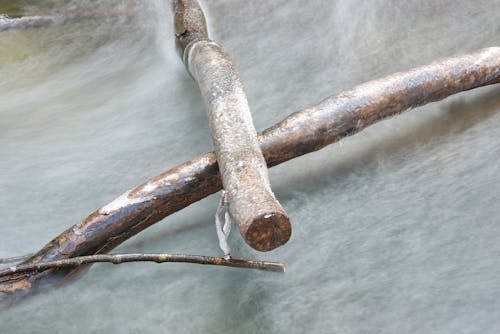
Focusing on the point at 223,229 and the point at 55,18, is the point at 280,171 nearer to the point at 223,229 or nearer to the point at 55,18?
the point at 223,229

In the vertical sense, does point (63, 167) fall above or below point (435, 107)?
above

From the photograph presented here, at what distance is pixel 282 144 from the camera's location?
6.99 feet

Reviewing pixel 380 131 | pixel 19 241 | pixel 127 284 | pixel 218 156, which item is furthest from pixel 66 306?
pixel 380 131

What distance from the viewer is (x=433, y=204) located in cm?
197

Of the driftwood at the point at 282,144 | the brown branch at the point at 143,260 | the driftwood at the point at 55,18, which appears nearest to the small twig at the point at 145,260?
the brown branch at the point at 143,260

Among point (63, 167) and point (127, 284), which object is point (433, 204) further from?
point (63, 167)

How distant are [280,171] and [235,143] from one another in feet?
1.18

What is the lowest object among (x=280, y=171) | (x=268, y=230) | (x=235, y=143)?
(x=280, y=171)

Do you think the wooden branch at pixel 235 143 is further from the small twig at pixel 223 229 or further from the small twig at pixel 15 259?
the small twig at pixel 15 259

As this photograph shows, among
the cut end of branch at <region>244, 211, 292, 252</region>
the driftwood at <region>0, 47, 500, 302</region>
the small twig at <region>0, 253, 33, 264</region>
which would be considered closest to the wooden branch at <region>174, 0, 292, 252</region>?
the cut end of branch at <region>244, 211, 292, 252</region>

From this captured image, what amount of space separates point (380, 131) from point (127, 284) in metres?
1.10

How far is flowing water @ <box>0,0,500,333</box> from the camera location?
1.74 meters

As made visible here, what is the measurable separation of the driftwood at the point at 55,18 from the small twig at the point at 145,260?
7.27ft

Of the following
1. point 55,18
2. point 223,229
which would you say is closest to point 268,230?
point 223,229
